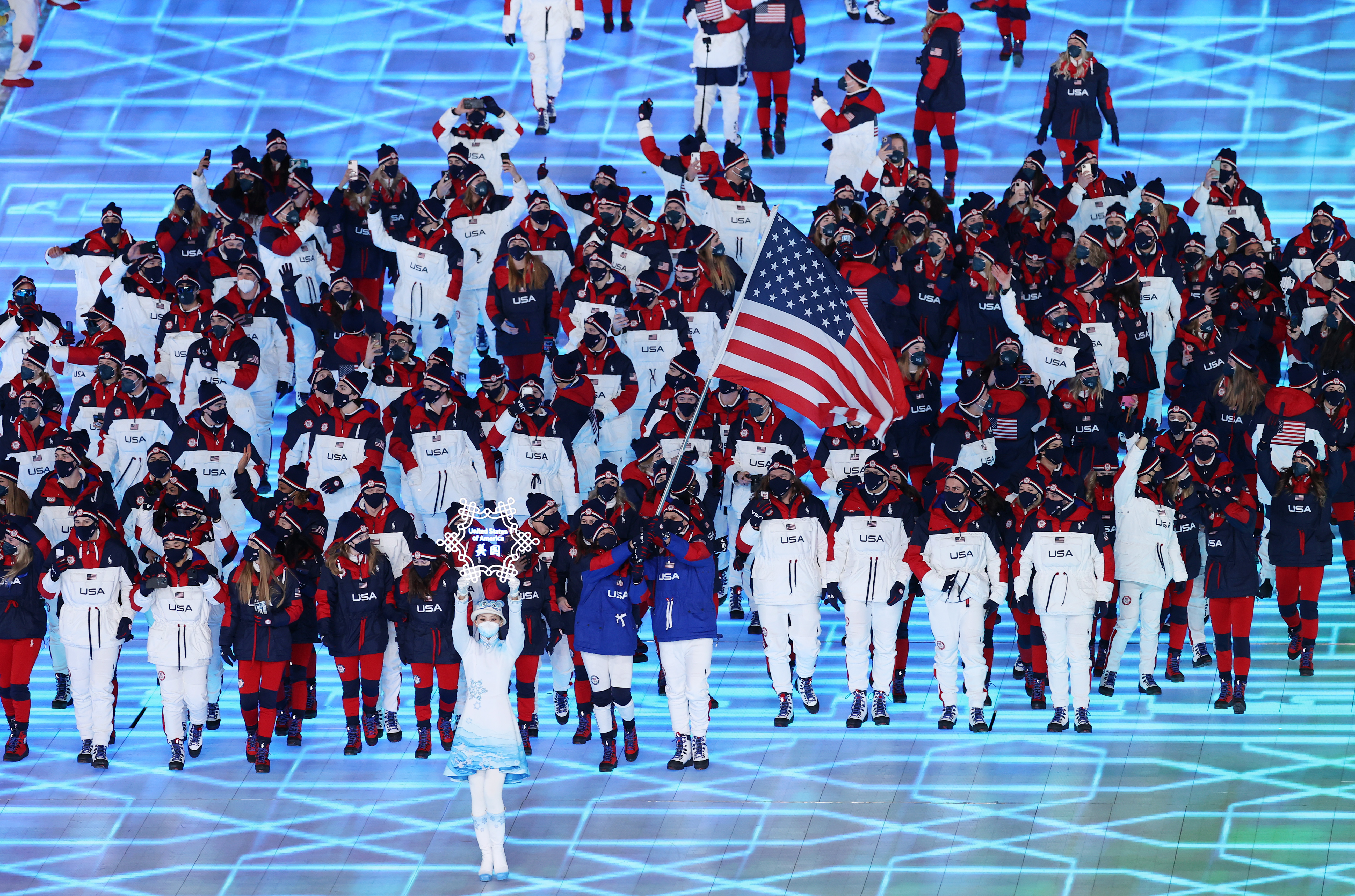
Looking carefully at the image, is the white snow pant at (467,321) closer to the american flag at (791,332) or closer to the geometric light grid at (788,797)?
the geometric light grid at (788,797)

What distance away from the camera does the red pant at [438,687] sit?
61.7 ft

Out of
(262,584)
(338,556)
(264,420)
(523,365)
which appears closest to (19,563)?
(262,584)

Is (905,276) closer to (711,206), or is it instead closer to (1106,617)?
(711,206)

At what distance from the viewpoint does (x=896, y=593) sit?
1892 centimetres

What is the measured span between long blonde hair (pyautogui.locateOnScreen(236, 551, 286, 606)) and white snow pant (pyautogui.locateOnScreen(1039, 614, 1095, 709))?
604 cm

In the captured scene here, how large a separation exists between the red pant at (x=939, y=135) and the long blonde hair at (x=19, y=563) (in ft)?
34.2

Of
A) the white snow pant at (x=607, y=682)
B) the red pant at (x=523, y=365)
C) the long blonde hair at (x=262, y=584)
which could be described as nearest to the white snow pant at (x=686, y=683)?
the white snow pant at (x=607, y=682)

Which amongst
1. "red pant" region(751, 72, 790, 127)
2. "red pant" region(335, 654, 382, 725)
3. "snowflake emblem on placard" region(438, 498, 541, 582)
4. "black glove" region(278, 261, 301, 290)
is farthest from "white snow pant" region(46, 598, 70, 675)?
"red pant" region(751, 72, 790, 127)

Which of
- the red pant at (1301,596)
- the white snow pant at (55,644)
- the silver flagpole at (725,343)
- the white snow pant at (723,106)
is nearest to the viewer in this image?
the silver flagpole at (725,343)

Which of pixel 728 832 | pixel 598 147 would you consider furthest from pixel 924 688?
pixel 598 147

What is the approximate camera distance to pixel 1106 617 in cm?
1956

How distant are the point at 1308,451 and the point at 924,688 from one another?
371 cm

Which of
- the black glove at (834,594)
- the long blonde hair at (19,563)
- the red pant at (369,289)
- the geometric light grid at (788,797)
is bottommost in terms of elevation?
the geometric light grid at (788,797)

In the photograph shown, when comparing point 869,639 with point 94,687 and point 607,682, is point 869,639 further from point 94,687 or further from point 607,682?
point 94,687
